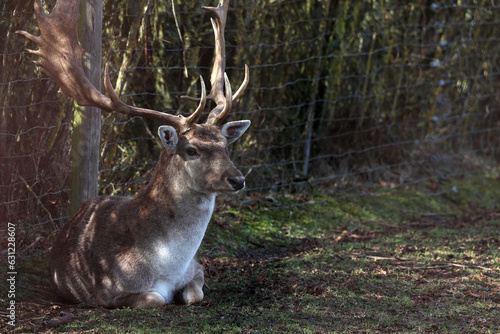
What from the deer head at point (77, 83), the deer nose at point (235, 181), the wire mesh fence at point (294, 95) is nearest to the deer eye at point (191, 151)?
the deer head at point (77, 83)

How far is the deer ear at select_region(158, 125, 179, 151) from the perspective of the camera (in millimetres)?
4757

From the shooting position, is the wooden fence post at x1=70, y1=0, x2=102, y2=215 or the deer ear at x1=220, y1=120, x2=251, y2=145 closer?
the deer ear at x1=220, y1=120, x2=251, y2=145

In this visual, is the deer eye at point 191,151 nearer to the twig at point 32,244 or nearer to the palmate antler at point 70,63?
the palmate antler at point 70,63

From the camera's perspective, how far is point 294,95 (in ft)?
27.6

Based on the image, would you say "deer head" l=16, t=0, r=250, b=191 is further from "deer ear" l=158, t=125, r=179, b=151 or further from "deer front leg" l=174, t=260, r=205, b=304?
"deer front leg" l=174, t=260, r=205, b=304

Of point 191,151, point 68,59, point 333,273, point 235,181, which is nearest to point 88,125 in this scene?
point 68,59

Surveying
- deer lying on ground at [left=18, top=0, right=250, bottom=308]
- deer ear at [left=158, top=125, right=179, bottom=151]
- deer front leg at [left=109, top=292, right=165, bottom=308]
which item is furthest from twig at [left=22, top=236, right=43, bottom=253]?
deer ear at [left=158, top=125, right=179, bottom=151]

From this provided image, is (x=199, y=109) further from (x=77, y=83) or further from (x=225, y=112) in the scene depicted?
(x=77, y=83)

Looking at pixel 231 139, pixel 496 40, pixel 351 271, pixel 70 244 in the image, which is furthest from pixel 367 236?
pixel 496 40

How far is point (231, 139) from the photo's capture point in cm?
526

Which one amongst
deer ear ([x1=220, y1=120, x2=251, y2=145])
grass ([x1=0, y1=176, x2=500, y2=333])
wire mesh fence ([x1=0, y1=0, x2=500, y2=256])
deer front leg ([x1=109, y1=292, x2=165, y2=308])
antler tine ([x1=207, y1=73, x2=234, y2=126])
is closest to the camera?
grass ([x1=0, y1=176, x2=500, y2=333])

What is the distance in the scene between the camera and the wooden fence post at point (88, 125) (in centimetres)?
543

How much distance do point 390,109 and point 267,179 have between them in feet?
7.97

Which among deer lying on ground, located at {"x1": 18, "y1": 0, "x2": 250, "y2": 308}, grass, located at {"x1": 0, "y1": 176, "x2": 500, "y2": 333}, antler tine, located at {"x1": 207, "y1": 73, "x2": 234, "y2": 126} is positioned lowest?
grass, located at {"x1": 0, "y1": 176, "x2": 500, "y2": 333}
